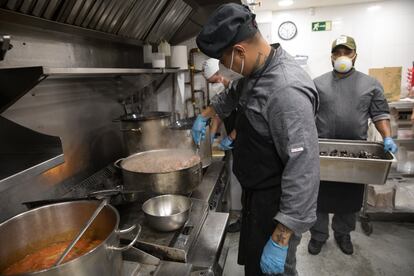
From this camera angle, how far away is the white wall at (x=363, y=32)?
385cm

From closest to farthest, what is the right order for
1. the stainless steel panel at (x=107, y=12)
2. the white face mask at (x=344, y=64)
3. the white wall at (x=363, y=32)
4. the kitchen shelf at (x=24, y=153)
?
the kitchen shelf at (x=24, y=153) < the stainless steel panel at (x=107, y=12) < the white face mask at (x=344, y=64) < the white wall at (x=363, y=32)

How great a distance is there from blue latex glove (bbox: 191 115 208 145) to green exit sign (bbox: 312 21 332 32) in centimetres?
312

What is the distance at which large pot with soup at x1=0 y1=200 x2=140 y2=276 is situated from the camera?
88cm

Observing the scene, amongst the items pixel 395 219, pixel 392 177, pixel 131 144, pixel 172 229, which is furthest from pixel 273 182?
pixel 392 177

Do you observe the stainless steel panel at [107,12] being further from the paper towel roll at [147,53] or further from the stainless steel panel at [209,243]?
the stainless steel panel at [209,243]

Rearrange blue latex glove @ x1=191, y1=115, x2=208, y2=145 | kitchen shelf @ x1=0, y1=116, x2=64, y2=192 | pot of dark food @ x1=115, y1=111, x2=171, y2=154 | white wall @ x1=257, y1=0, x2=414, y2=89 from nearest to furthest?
kitchen shelf @ x1=0, y1=116, x2=64, y2=192, pot of dark food @ x1=115, y1=111, x2=171, y2=154, blue latex glove @ x1=191, y1=115, x2=208, y2=145, white wall @ x1=257, y1=0, x2=414, y2=89

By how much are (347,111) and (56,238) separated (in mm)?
2372

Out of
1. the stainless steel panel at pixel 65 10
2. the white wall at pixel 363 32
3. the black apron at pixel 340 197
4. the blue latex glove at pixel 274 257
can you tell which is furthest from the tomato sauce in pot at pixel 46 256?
the white wall at pixel 363 32

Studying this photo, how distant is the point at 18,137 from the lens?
105 cm

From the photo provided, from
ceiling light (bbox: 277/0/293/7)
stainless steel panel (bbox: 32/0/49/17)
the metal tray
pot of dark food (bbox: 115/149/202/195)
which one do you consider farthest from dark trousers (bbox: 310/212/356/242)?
ceiling light (bbox: 277/0/293/7)

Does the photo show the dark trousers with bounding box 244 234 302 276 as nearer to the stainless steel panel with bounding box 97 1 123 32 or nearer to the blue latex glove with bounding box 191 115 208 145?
the blue latex glove with bounding box 191 115 208 145

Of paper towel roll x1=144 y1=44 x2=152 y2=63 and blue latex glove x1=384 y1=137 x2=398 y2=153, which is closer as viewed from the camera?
blue latex glove x1=384 y1=137 x2=398 y2=153

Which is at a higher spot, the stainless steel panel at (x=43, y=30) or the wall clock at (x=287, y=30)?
the wall clock at (x=287, y=30)

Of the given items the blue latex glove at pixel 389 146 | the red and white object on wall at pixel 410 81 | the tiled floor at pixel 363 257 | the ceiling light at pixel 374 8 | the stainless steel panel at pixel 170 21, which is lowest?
the tiled floor at pixel 363 257
